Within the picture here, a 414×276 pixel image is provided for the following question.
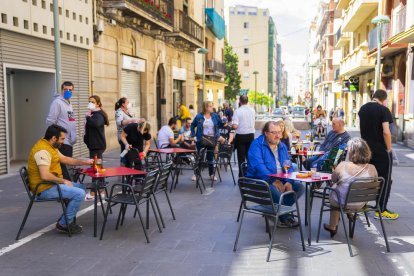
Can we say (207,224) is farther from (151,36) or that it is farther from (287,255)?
(151,36)

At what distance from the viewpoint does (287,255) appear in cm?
538

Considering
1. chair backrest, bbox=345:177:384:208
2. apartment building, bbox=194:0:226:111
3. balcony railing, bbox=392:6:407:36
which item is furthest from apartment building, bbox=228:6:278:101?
chair backrest, bbox=345:177:384:208

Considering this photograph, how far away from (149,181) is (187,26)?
71.8 ft

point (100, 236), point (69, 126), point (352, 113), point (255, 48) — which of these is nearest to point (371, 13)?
point (352, 113)

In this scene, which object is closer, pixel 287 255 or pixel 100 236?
pixel 287 255

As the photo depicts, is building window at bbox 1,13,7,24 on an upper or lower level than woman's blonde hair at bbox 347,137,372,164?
upper

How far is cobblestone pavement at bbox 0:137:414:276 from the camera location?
4.91 meters

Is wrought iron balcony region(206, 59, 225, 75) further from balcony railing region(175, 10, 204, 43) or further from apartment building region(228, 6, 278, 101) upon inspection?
apartment building region(228, 6, 278, 101)

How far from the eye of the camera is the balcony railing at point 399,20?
18.5m

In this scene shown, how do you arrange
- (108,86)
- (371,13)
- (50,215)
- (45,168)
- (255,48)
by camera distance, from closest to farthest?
(45,168) < (50,215) < (108,86) < (371,13) < (255,48)

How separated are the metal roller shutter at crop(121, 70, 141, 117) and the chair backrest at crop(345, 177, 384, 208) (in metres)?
14.3

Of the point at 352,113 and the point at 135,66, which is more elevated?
the point at 135,66

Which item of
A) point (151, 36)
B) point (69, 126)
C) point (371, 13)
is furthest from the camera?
point (371, 13)

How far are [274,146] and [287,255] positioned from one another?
1532mm
